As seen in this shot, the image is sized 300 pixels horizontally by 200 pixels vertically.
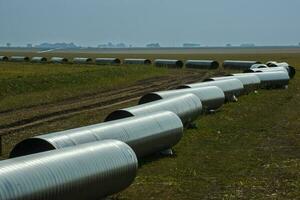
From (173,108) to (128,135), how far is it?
197 inches

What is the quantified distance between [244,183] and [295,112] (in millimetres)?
12793

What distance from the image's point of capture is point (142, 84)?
40156mm

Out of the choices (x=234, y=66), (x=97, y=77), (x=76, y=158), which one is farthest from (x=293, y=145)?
(x=234, y=66)

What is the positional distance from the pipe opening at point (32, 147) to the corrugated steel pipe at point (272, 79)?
25.2 m

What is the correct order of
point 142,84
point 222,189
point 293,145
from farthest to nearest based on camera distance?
point 142,84, point 293,145, point 222,189

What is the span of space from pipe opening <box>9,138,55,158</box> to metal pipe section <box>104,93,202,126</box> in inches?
176

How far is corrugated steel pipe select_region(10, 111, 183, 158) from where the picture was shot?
11312 mm

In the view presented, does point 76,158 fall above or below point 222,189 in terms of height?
above

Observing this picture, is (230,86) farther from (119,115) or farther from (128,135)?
(128,135)

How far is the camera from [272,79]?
115 feet

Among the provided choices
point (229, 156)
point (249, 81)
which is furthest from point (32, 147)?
point (249, 81)

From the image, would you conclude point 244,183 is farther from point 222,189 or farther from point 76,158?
point 76,158

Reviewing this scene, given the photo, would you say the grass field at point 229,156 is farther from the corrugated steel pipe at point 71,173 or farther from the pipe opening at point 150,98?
the pipe opening at point 150,98

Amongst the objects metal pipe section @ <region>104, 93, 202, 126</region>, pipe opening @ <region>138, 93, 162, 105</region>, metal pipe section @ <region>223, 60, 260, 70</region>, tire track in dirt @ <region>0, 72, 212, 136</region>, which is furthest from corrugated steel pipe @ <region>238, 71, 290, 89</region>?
metal pipe section @ <region>223, 60, 260, 70</region>
